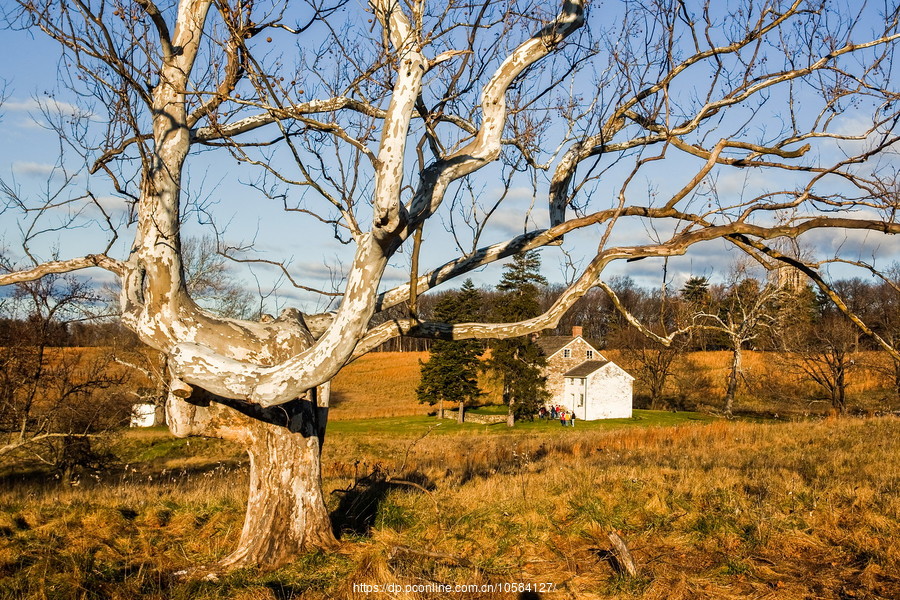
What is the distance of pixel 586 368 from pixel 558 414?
13.4 ft

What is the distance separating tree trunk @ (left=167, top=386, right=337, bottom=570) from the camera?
6.03m

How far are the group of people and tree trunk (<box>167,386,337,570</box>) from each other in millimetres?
36321

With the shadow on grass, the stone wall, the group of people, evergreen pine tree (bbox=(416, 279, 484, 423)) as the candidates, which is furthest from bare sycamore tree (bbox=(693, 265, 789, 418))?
evergreen pine tree (bbox=(416, 279, 484, 423))

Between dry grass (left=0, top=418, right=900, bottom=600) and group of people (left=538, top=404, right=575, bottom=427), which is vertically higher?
dry grass (left=0, top=418, right=900, bottom=600)

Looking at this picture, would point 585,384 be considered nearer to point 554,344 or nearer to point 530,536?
point 554,344

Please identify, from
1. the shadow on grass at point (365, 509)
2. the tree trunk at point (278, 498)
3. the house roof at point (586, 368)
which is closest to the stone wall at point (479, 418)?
the house roof at point (586, 368)

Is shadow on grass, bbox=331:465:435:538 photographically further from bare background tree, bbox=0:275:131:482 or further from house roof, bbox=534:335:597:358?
house roof, bbox=534:335:597:358

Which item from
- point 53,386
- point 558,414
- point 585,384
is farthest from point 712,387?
point 53,386

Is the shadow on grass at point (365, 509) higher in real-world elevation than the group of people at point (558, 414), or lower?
higher

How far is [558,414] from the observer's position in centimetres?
4600

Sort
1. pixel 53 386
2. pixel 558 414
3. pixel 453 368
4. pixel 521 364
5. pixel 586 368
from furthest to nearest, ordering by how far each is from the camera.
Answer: pixel 586 368
pixel 558 414
pixel 453 368
pixel 521 364
pixel 53 386

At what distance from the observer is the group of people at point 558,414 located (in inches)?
1631

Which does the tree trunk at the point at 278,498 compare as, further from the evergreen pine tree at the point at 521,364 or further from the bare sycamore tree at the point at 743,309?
the evergreen pine tree at the point at 521,364

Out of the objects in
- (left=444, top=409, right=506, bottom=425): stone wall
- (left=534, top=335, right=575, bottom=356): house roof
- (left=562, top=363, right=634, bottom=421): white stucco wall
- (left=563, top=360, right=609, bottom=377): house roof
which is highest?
(left=534, top=335, right=575, bottom=356): house roof
